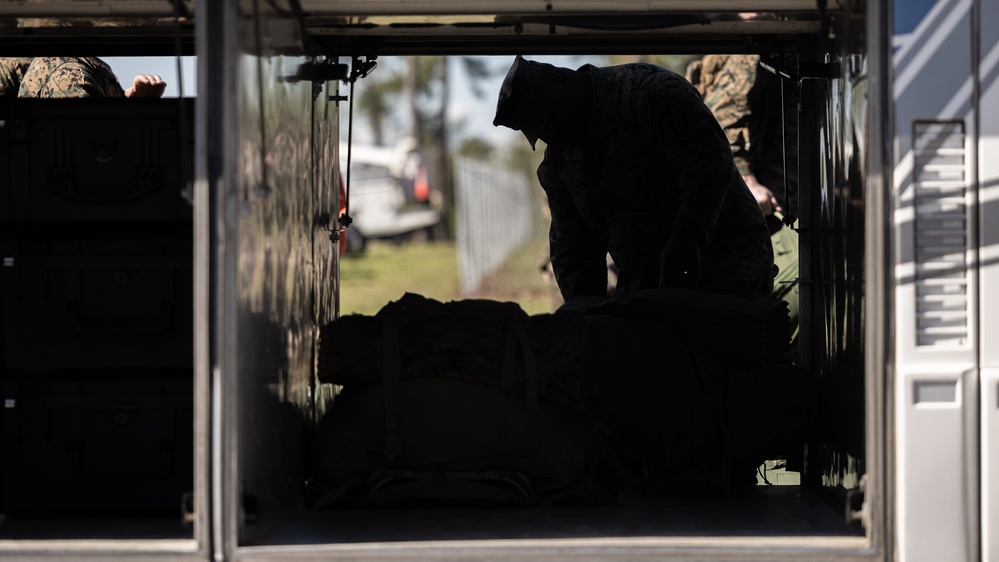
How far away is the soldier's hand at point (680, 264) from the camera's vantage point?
179 inches

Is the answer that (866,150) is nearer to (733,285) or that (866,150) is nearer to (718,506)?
(718,506)

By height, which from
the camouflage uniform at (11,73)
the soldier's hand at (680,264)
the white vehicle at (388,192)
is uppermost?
the white vehicle at (388,192)

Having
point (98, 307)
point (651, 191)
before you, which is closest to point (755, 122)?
point (651, 191)

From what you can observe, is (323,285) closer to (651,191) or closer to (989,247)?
(651,191)

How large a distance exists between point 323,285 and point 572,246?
4.81 ft

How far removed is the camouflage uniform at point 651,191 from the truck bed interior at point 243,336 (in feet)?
1.85

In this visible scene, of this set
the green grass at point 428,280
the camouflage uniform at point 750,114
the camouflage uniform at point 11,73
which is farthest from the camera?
the green grass at point 428,280

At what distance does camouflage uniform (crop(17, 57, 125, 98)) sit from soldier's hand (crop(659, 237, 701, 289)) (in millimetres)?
2249

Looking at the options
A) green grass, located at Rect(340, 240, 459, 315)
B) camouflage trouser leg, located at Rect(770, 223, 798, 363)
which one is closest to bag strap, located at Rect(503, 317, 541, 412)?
camouflage trouser leg, located at Rect(770, 223, 798, 363)

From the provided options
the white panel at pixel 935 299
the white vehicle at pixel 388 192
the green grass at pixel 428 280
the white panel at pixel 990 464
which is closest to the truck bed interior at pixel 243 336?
the white panel at pixel 935 299

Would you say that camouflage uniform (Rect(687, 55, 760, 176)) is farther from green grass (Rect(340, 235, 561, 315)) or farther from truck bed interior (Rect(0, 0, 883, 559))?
green grass (Rect(340, 235, 561, 315))

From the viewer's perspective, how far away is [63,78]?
4871mm

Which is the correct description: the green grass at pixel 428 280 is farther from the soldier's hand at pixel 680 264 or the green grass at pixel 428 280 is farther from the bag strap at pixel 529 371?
the bag strap at pixel 529 371

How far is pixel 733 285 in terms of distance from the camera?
491 cm
